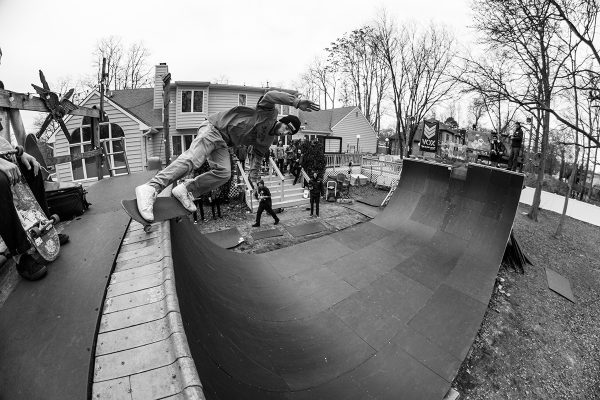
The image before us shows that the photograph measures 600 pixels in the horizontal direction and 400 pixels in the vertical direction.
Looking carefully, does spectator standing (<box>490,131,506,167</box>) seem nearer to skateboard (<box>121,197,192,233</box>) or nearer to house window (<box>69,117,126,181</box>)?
skateboard (<box>121,197,192,233</box>)

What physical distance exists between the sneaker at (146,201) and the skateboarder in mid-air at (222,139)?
59 millimetres

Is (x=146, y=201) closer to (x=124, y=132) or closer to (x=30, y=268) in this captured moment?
(x=30, y=268)

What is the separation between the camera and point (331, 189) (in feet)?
48.7

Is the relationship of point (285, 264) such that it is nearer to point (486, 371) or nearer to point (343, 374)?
point (343, 374)

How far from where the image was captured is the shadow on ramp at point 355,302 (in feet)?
9.51

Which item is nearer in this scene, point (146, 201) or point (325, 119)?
point (146, 201)

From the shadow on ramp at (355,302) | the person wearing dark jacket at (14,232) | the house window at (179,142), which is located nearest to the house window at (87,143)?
the house window at (179,142)

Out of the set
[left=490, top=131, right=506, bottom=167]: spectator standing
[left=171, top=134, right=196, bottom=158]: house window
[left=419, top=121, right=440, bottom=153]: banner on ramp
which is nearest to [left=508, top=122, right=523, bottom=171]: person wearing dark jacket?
[left=490, top=131, right=506, bottom=167]: spectator standing

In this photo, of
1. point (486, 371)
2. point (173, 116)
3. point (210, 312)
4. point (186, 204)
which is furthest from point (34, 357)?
A: point (173, 116)

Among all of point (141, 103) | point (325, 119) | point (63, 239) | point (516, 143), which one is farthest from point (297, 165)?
point (325, 119)

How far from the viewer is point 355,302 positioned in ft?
15.1

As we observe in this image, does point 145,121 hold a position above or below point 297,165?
above

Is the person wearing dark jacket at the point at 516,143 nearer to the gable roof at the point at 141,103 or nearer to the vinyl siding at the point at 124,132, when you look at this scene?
the vinyl siding at the point at 124,132

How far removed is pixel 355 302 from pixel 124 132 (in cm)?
1778
